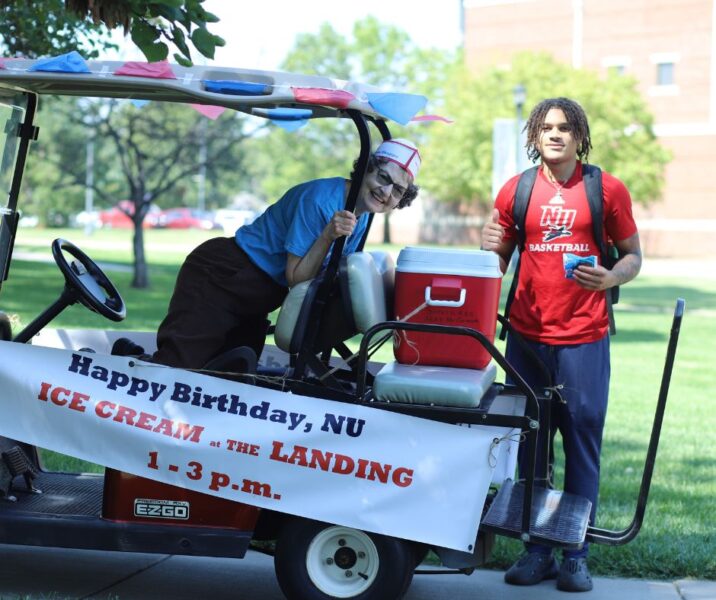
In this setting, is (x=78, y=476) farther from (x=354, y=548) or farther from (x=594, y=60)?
(x=594, y=60)

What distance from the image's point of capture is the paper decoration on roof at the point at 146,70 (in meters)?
4.08

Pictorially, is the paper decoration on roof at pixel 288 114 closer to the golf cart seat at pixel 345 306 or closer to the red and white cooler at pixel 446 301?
the golf cart seat at pixel 345 306

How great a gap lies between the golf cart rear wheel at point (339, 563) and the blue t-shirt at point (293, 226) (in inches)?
39.9

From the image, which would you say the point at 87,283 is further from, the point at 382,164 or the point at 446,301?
the point at 446,301

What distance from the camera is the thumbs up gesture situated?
196 inches

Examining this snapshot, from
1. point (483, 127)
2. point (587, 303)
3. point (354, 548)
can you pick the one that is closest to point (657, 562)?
point (587, 303)

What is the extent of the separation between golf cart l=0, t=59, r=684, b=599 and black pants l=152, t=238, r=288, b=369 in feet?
0.59

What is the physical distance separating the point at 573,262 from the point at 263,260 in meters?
1.24

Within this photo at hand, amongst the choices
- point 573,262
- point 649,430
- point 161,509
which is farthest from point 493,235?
point 649,430

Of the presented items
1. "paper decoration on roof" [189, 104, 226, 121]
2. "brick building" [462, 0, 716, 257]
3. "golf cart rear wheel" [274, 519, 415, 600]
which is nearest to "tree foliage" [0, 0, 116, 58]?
"paper decoration on roof" [189, 104, 226, 121]

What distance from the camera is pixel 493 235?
4.97 meters

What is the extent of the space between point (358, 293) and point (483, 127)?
44.3 m

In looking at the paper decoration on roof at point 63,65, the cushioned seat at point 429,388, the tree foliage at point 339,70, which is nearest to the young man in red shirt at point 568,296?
the cushioned seat at point 429,388

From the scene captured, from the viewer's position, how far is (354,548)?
419 centimetres
